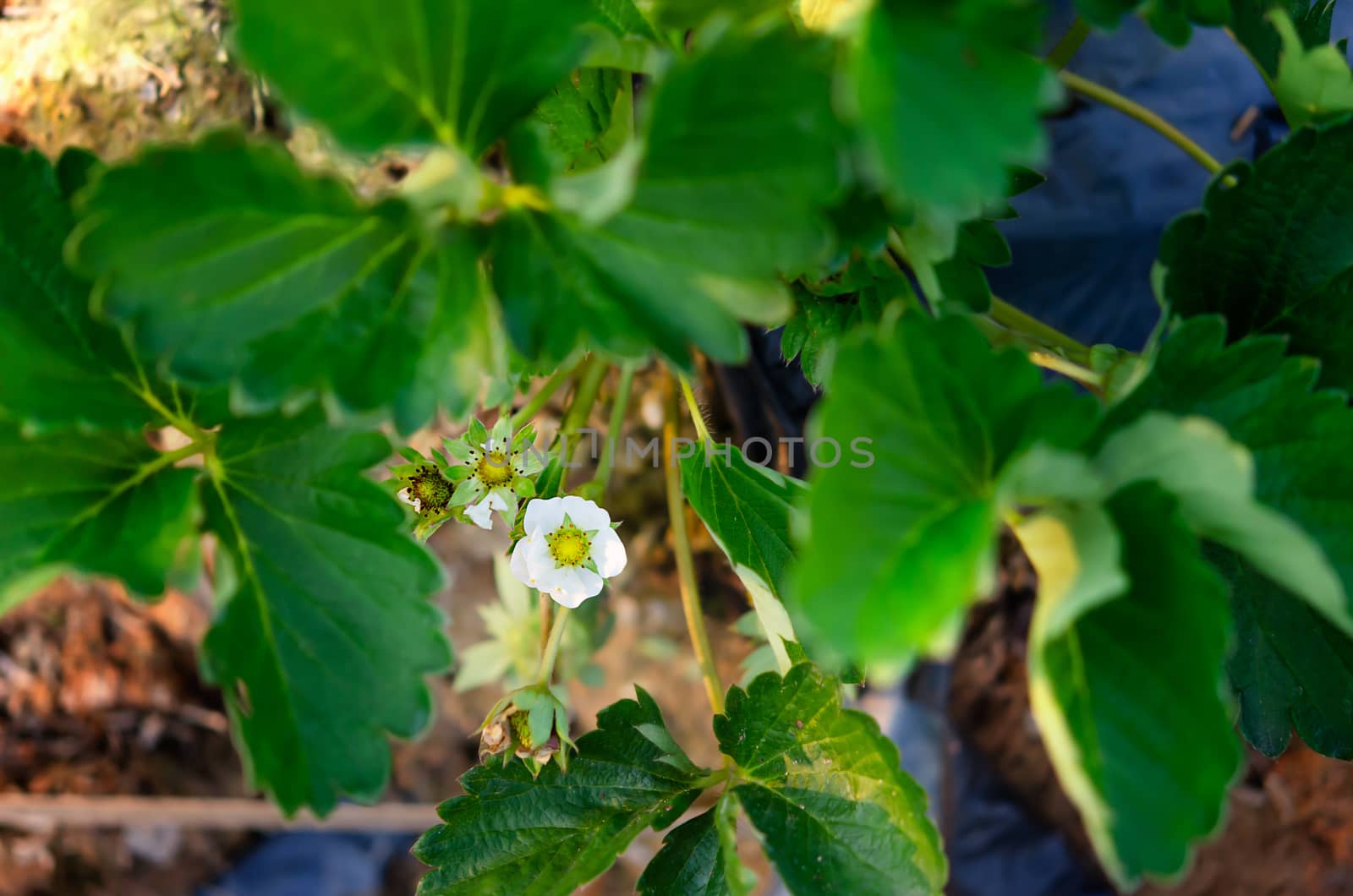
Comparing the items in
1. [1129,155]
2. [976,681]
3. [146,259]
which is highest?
[146,259]

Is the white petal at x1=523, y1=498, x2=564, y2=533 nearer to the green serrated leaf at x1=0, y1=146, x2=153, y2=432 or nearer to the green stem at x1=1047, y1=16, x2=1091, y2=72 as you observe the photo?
the green serrated leaf at x1=0, y1=146, x2=153, y2=432

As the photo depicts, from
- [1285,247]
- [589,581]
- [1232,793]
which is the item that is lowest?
[1232,793]

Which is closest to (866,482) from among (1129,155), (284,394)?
(284,394)

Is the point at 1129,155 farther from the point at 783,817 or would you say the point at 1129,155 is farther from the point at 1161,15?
the point at 783,817

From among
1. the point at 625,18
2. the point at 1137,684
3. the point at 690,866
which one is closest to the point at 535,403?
the point at 625,18

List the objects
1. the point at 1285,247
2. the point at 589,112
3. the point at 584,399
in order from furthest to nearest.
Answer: the point at 584,399, the point at 589,112, the point at 1285,247

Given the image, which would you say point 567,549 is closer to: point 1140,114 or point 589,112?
point 589,112

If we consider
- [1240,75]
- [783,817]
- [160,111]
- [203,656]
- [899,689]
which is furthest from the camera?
[899,689]

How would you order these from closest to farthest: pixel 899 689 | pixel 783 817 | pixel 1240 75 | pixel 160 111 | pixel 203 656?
pixel 203 656 → pixel 783 817 → pixel 160 111 → pixel 1240 75 → pixel 899 689
